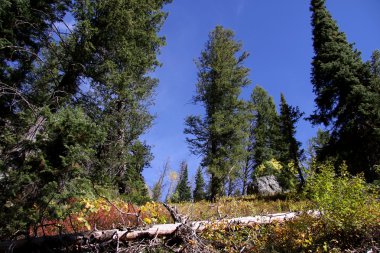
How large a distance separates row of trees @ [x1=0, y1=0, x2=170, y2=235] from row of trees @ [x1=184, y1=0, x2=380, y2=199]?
8.02 m

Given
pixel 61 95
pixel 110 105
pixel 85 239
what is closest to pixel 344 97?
pixel 110 105

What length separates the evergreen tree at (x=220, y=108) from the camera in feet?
61.8

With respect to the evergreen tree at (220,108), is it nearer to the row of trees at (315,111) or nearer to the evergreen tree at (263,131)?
the row of trees at (315,111)

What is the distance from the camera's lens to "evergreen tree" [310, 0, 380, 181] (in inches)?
557

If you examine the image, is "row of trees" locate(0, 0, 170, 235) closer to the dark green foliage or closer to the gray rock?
the dark green foliage

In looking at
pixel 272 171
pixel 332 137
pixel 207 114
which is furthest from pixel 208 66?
pixel 272 171

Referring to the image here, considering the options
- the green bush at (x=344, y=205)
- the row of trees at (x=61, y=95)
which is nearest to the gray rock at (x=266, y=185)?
the row of trees at (x=61, y=95)

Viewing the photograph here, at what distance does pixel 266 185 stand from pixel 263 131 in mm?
7021

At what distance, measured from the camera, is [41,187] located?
5023 mm

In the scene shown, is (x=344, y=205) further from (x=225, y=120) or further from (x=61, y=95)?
(x=225, y=120)

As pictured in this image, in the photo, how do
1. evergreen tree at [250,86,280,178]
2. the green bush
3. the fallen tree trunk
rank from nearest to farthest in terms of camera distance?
1. the fallen tree trunk
2. the green bush
3. evergreen tree at [250,86,280,178]

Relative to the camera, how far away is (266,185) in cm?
2494

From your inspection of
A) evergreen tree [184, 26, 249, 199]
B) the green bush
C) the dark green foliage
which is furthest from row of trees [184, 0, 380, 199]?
the dark green foliage

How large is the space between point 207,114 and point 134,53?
39.0 ft
